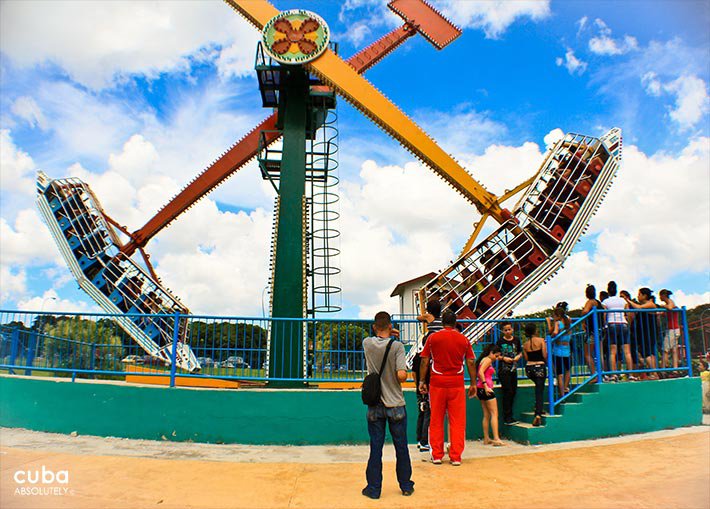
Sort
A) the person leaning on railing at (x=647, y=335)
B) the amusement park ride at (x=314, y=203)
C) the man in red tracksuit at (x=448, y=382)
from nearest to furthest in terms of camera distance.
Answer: the man in red tracksuit at (x=448, y=382)
the person leaning on railing at (x=647, y=335)
the amusement park ride at (x=314, y=203)

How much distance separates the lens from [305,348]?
8.52 meters

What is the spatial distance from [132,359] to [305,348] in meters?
2.86

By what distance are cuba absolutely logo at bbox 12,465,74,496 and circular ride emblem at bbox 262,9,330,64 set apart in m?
10.1

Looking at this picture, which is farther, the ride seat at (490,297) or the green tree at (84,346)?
the ride seat at (490,297)

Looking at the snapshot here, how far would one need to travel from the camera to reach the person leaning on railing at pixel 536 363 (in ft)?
23.2

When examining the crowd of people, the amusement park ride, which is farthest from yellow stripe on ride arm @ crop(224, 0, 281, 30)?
the crowd of people

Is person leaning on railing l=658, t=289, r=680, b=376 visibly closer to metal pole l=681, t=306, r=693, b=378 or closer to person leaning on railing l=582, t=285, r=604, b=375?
metal pole l=681, t=306, r=693, b=378

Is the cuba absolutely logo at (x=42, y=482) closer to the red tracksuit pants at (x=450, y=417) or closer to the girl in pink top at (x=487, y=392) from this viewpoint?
the red tracksuit pants at (x=450, y=417)

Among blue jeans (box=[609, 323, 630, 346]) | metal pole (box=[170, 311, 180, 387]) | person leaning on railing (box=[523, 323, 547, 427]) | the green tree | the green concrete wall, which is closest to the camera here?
person leaning on railing (box=[523, 323, 547, 427])

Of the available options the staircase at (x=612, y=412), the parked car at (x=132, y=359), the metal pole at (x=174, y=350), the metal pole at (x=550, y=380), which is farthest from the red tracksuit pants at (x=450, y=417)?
the parked car at (x=132, y=359)

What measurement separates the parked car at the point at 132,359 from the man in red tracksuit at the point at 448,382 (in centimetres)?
506

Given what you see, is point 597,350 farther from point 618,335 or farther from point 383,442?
point 383,442

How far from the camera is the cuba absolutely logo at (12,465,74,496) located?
4.77m

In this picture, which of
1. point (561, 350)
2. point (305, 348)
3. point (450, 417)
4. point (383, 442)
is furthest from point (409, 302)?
point (383, 442)
